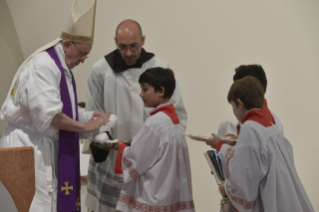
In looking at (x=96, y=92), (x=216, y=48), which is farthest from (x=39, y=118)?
(x=216, y=48)

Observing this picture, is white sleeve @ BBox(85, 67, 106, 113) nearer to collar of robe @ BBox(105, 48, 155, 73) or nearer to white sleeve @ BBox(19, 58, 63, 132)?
collar of robe @ BBox(105, 48, 155, 73)

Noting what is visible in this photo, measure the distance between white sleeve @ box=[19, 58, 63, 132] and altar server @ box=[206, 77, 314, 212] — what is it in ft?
4.40

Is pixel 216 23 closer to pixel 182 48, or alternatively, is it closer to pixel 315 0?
pixel 182 48

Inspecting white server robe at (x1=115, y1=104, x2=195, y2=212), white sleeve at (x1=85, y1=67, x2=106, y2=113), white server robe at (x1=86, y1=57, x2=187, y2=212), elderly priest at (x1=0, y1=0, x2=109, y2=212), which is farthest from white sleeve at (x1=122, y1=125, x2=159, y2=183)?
white sleeve at (x1=85, y1=67, x2=106, y2=113)

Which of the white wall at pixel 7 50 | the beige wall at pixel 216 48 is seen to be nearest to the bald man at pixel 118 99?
the beige wall at pixel 216 48

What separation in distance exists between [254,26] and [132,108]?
2315 mm

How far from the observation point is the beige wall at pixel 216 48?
15.8ft

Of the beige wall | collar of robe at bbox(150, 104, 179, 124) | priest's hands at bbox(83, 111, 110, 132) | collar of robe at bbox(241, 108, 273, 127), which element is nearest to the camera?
collar of robe at bbox(241, 108, 273, 127)

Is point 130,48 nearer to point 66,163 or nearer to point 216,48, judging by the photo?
point 66,163

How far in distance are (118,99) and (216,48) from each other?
6.63 ft

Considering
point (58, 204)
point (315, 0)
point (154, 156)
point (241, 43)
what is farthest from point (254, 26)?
point (58, 204)

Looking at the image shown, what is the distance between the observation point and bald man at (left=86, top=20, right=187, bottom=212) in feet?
11.8

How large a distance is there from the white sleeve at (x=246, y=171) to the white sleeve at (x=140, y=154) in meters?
0.77

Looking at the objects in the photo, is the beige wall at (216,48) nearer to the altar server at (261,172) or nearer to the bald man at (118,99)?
the bald man at (118,99)
